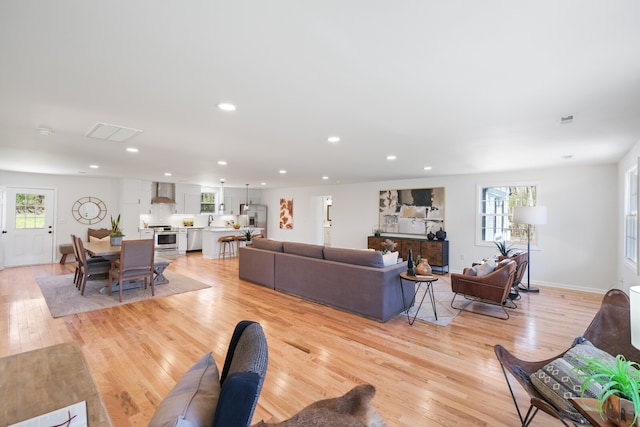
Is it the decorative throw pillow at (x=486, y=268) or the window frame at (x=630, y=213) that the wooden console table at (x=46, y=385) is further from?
the window frame at (x=630, y=213)

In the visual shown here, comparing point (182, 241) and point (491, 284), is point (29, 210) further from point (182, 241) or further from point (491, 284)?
point (491, 284)

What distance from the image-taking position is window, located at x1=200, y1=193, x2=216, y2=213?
10492 millimetres

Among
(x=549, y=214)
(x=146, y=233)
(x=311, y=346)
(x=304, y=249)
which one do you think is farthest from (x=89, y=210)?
(x=549, y=214)

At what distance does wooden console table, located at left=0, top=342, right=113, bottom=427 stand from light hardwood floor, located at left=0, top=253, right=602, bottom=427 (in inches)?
17.4

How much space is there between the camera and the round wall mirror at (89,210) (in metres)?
8.06

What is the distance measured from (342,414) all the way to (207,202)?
1016 cm

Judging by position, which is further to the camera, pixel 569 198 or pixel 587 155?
pixel 569 198

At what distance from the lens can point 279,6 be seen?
1329 millimetres

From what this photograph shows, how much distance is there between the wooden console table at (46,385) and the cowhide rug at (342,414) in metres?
0.74

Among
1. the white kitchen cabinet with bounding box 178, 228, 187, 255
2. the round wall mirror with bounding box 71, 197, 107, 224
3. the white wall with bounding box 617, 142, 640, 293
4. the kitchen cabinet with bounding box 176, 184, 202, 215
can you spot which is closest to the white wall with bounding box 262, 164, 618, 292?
the white wall with bounding box 617, 142, 640, 293

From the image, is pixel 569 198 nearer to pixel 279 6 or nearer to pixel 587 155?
pixel 587 155

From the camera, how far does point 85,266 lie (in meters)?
4.70

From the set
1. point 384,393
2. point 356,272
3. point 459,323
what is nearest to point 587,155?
point 459,323

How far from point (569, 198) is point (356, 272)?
4767mm
